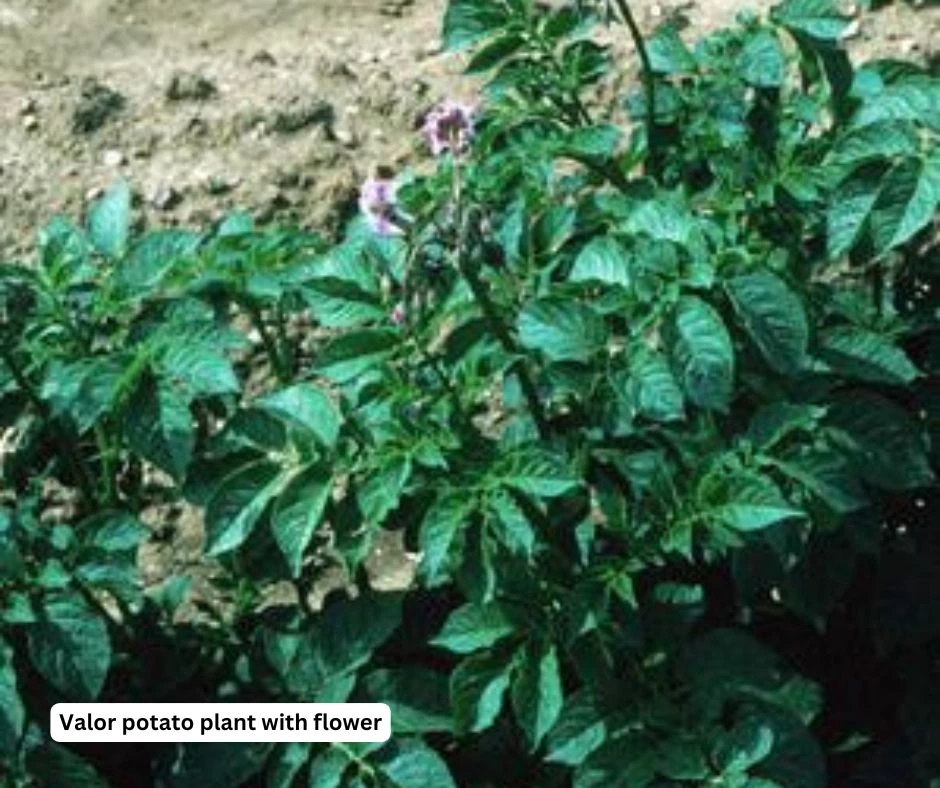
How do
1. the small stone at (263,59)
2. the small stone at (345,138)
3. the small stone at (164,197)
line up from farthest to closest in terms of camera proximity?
the small stone at (263,59), the small stone at (345,138), the small stone at (164,197)

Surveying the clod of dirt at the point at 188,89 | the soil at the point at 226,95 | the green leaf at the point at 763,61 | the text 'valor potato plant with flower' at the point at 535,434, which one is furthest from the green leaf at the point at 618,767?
the clod of dirt at the point at 188,89

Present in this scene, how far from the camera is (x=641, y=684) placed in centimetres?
285

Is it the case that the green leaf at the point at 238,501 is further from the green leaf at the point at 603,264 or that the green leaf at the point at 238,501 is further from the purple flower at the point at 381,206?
the green leaf at the point at 603,264

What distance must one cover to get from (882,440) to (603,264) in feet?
1.40

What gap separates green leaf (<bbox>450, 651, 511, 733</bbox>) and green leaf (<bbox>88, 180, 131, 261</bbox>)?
72 cm

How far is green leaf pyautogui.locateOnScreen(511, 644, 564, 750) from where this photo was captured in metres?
2.74

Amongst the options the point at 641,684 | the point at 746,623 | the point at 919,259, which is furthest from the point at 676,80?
the point at 641,684

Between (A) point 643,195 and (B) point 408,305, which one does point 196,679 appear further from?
(A) point 643,195

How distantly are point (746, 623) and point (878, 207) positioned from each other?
712 millimetres

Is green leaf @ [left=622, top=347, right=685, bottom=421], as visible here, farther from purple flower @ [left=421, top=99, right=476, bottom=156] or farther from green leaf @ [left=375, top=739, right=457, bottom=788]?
green leaf @ [left=375, top=739, right=457, bottom=788]

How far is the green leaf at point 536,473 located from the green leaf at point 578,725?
0.97 feet

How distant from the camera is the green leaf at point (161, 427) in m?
2.71

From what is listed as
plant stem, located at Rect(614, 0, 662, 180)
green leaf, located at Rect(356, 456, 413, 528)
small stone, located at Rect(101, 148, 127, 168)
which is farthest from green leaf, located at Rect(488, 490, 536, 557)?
small stone, located at Rect(101, 148, 127, 168)

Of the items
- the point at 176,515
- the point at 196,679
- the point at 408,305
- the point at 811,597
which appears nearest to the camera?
the point at 408,305
